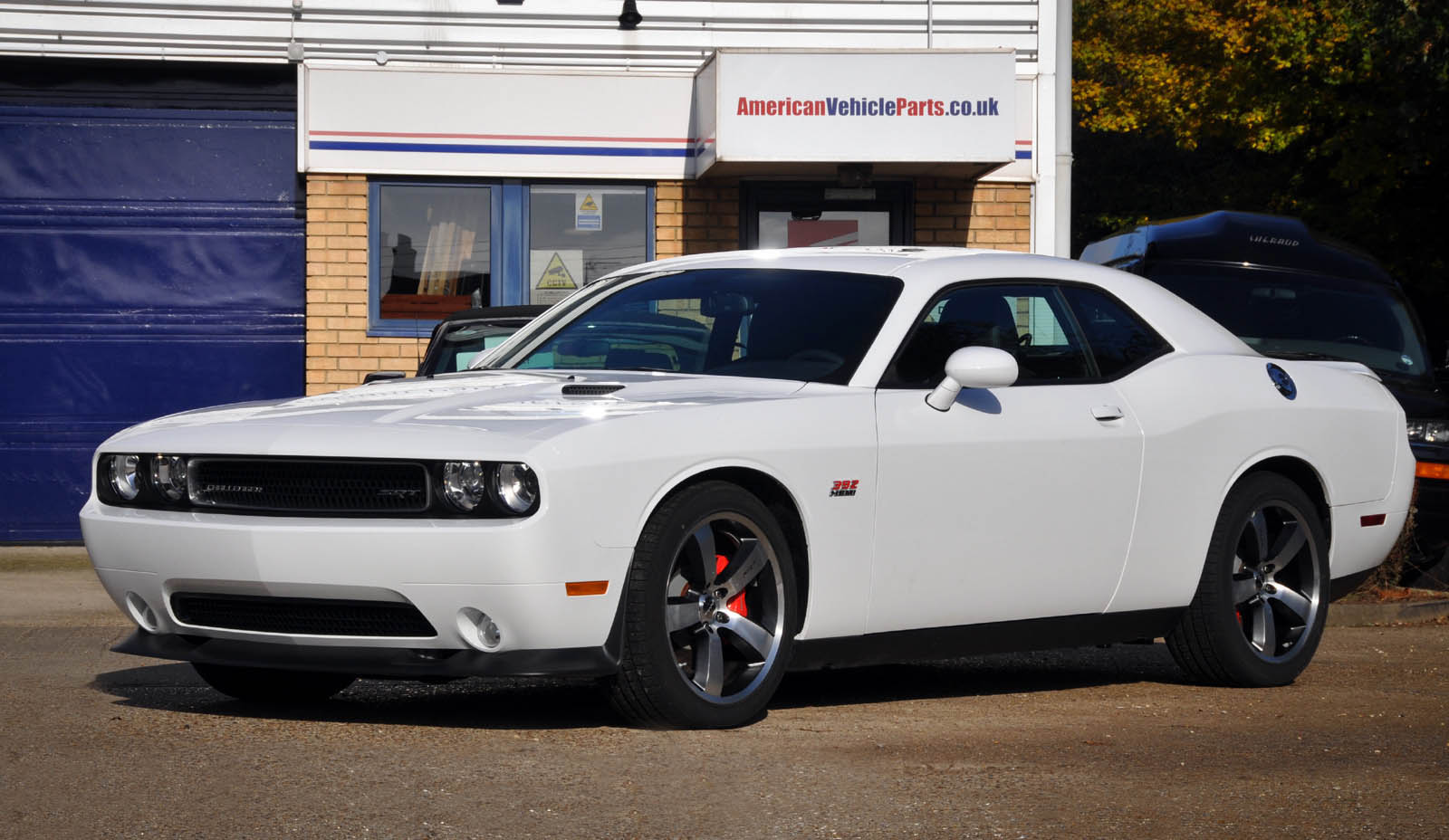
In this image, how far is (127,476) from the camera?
6227 mm

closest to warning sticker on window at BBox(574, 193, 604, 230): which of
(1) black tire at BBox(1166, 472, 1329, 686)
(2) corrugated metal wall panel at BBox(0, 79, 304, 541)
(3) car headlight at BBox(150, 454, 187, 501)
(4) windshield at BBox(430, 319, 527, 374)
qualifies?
(2) corrugated metal wall panel at BBox(0, 79, 304, 541)

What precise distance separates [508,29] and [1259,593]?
877 cm

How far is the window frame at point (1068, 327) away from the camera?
659 cm

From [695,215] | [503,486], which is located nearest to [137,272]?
[695,215]

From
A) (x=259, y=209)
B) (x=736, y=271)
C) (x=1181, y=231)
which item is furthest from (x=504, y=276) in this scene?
(x=736, y=271)

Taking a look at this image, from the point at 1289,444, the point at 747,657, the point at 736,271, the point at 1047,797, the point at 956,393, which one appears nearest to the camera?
the point at 1047,797

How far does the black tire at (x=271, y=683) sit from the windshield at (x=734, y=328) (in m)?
1.30

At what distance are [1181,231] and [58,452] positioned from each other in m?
7.95

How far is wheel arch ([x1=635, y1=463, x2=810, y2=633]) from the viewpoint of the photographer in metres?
6.02

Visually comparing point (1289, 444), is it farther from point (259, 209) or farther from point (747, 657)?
point (259, 209)

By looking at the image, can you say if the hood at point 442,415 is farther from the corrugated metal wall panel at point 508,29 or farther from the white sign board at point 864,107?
the corrugated metal wall panel at point 508,29

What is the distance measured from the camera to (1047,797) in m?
5.13

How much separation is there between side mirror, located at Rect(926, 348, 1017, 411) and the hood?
0.49m

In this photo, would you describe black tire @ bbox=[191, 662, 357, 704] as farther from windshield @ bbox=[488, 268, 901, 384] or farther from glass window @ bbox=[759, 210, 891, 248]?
glass window @ bbox=[759, 210, 891, 248]
